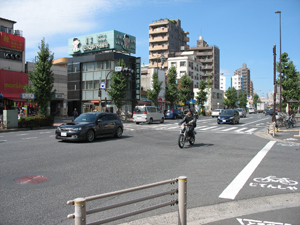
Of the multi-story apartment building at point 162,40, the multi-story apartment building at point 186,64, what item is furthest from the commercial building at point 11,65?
the multi-story apartment building at point 162,40

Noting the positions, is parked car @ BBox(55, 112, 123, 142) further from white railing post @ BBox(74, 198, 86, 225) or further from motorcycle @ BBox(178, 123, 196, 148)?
white railing post @ BBox(74, 198, 86, 225)

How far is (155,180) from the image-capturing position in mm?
6242

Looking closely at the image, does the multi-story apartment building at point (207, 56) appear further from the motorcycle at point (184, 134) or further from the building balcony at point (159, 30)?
the motorcycle at point (184, 134)

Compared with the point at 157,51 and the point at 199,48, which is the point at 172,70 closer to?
the point at 157,51

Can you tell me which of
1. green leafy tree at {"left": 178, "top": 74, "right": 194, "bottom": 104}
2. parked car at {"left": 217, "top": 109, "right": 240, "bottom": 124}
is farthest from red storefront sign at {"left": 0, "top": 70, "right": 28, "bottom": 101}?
green leafy tree at {"left": 178, "top": 74, "right": 194, "bottom": 104}

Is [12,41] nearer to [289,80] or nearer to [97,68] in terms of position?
[97,68]

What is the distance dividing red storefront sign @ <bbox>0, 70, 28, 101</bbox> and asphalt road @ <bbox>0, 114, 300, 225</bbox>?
26.5 metres

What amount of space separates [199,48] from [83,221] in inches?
4171

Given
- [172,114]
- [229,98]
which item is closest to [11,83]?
[172,114]

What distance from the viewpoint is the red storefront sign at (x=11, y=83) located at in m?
32.8

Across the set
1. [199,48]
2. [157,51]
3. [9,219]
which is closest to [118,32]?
[157,51]

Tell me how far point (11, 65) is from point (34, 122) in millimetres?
16420

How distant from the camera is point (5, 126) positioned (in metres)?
20.1

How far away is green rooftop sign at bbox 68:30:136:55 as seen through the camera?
47188 mm
